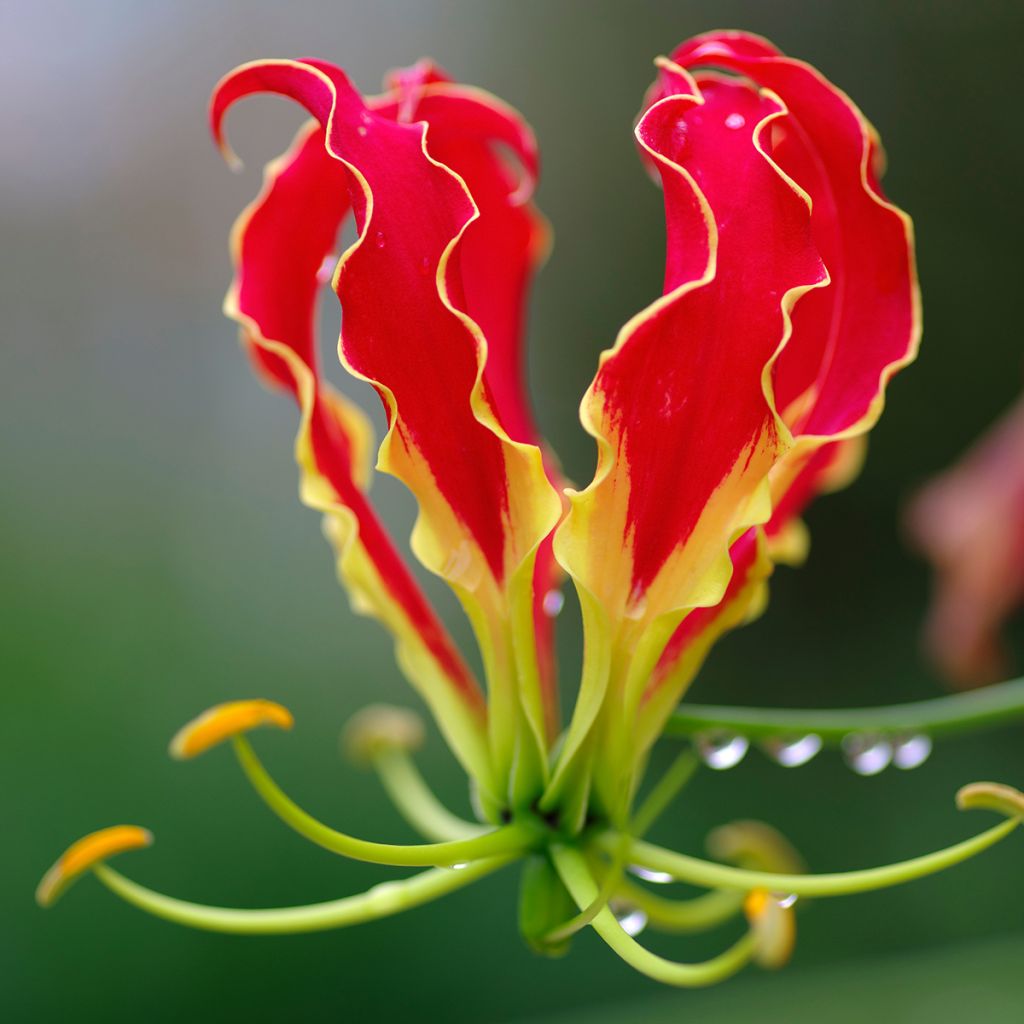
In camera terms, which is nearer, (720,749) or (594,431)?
(594,431)

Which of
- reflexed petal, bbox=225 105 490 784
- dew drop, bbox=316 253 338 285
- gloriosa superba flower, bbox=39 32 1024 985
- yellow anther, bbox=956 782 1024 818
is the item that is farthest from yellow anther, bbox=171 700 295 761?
yellow anther, bbox=956 782 1024 818

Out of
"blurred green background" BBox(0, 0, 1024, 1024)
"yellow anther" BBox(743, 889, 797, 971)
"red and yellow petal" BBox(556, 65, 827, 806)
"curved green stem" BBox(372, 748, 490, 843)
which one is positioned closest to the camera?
"red and yellow petal" BBox(556, 65, 827, 806)

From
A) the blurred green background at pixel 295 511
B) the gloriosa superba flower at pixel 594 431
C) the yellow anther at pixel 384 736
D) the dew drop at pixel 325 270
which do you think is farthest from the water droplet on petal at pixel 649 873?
the blurred green background at pixel 295 511

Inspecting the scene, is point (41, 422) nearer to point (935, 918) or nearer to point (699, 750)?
point (935, 918)

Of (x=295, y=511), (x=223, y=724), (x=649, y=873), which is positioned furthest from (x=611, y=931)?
(x=295, y=511)

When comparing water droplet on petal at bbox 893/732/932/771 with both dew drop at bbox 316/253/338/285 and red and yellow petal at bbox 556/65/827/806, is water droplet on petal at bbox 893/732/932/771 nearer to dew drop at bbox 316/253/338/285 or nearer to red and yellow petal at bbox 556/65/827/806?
red and yellow petal at bbox 556/65/827/806

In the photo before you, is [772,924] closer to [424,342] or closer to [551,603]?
[551,603]
